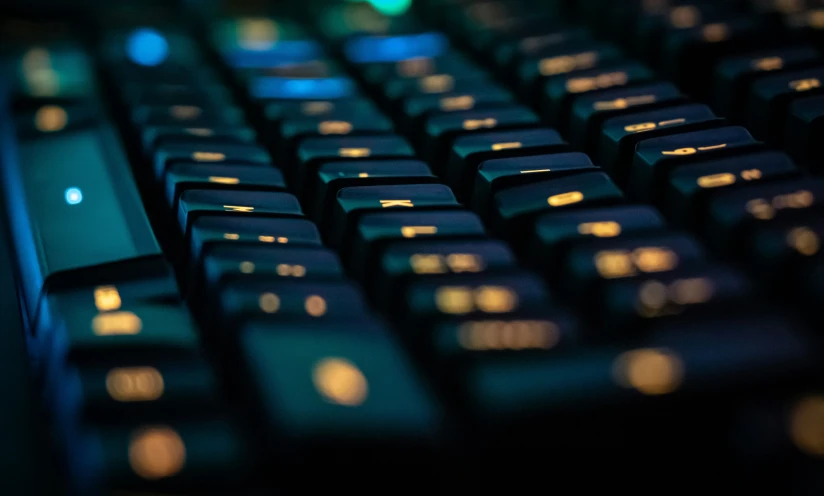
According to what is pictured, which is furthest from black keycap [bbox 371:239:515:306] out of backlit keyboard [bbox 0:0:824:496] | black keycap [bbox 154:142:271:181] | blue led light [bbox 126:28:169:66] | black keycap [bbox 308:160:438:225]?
blue led light [bbox 126:28:169:66]

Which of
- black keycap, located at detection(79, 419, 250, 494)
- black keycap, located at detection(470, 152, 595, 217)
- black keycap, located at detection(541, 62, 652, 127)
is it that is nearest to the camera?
black keycap, located at detection(79, 419, 250, 494)

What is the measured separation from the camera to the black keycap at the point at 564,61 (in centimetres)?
74

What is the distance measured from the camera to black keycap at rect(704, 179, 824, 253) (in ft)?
1.65

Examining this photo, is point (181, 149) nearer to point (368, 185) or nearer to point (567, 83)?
point (368, 185)

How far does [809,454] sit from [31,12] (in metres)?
0.93

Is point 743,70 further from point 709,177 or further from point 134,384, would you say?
point 134,384

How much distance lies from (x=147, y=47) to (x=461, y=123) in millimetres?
418

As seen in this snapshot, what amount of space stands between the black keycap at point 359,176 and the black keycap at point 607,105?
0.14 metres

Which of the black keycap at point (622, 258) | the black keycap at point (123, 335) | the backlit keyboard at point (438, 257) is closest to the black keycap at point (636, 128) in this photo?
the backlit keyboard at point (438, 257)

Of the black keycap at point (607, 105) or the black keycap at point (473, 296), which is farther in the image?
the black keycap at point (607, 105)

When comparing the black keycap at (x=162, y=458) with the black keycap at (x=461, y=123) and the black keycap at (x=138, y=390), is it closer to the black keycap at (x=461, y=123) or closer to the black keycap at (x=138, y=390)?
the black keycap at (x=138, y=390)

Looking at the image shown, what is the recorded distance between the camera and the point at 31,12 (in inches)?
36.2

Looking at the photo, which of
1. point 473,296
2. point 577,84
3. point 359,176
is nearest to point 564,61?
point 577,84

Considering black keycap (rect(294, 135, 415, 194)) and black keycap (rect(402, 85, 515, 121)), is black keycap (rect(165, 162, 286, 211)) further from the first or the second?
black keycap (rect(402, 85, 515, 121))
